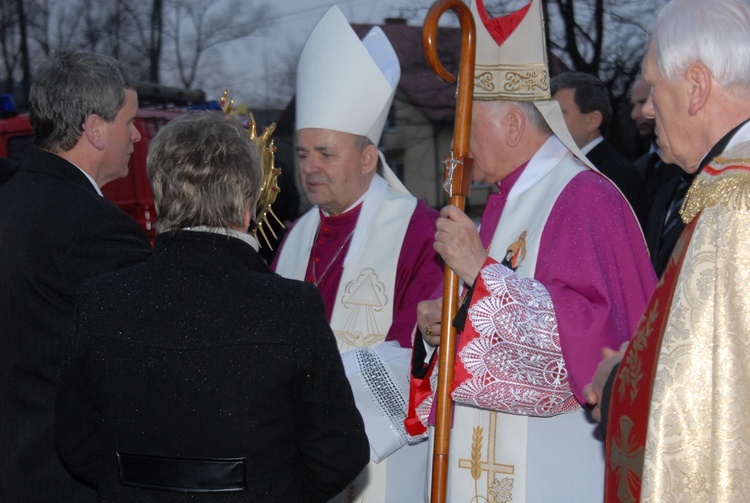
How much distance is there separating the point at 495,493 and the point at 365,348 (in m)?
0.76

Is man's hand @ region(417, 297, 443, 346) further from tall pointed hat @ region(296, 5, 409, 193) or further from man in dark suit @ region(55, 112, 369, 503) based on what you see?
tall pointed hat @ region(296, 5, 409, 193)

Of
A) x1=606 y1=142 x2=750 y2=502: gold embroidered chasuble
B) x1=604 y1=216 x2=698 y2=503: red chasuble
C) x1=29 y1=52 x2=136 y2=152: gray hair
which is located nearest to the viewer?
x1=606 y1=142 x2=750 y2=502: gold embroidered chasuble

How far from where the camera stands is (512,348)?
2.69 metres

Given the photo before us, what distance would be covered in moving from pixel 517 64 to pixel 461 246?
727 millimetres

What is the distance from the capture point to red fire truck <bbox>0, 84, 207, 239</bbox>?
29.2 ft

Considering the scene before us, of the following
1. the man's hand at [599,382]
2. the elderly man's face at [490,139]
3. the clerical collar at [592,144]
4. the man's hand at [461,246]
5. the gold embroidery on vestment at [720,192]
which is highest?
the clerical collar at [592,144]

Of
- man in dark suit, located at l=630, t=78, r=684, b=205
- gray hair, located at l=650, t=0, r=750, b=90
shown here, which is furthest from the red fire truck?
gray hair, located at l=650, t=0, r=750, b=90

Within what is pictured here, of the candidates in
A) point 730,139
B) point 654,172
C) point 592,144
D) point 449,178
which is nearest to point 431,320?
point 449,178

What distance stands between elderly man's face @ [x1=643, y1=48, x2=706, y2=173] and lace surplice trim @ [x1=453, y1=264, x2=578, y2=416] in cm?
71

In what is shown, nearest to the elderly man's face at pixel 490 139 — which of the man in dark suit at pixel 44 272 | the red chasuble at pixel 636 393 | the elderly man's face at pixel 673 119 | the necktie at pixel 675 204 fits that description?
the elderly man's face at pixel 673 119

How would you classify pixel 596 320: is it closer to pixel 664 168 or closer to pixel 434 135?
pixel 664 168

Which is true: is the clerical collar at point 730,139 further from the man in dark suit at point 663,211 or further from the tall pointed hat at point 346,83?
the tall pointed hat at point 346,83

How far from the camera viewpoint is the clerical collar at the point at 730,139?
1.95m

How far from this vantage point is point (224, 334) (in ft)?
7.06
